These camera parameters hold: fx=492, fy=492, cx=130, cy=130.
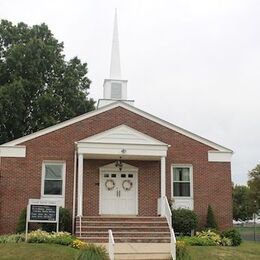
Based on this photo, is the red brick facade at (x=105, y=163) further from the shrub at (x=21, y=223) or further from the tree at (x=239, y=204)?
the tree at (x=239, y=204)

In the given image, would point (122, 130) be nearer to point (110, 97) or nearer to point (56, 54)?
point (110, 97)

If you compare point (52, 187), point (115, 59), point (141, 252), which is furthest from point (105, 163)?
point (115, 59)

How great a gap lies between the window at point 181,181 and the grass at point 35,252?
8.67 metres

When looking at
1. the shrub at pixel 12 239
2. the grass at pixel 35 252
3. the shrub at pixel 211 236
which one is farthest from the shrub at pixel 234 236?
the shrub at pixel 12 239

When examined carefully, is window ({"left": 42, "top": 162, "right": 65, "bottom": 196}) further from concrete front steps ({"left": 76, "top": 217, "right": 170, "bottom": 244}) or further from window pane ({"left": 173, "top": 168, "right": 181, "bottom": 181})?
window pane ({"left": 173, "top": 168, "right": 181, "bottom": 181})

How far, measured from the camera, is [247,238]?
3762 cm

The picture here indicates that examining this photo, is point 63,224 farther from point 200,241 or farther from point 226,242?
point 226,242

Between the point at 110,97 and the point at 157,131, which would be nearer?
the point at 157,131

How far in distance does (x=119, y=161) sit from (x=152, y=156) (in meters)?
1.79

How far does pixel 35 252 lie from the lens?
16094mm

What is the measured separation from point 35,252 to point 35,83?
2195 cm

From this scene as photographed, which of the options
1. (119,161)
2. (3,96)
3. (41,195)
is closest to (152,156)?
(119,161)

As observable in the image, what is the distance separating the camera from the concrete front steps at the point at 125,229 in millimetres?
19938

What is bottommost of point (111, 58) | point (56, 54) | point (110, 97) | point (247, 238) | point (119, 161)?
point (247, 238)
